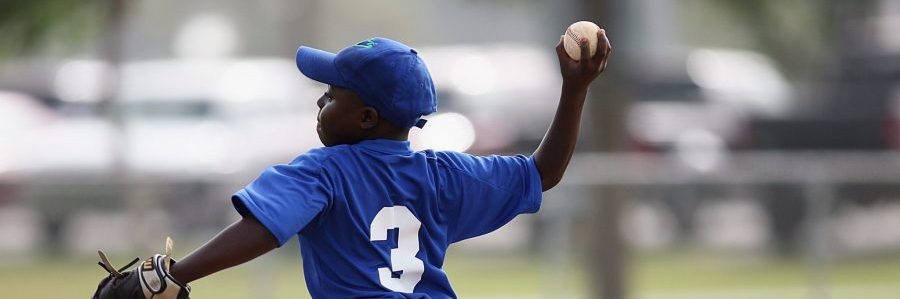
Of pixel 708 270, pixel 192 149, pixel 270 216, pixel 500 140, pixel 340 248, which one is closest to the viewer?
pixel 270 216

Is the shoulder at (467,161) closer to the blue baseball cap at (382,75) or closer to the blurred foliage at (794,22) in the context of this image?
the blue baseball cap at (382,75)

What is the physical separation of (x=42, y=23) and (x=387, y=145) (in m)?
5.54

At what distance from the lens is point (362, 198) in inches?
151

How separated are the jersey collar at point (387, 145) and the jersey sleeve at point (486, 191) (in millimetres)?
133

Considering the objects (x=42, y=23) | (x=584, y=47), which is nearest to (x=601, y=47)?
(x=584, y=47)

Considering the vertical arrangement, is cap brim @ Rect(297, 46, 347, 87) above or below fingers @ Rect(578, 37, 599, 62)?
below

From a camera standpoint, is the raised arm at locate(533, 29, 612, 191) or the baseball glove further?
the raised arm at locate(533, 29, 612, 191)

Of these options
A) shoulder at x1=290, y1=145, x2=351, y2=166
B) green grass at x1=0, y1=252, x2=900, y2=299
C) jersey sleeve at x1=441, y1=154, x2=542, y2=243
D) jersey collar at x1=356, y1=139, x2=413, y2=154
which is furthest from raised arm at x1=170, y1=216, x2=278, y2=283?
green grass at x1=0, y1=252, x2=900, y2=299

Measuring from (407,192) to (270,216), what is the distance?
1.44 feet

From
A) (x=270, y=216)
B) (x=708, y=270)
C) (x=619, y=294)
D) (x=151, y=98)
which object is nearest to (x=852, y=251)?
(x=708, y=270)

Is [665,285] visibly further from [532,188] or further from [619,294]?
[532,188]

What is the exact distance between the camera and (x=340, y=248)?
384 centimetres

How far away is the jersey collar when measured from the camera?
3.93 meters

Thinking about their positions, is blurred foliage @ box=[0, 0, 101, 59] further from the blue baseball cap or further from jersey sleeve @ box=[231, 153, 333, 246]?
jersey sleeve @ box=[231, 153, 333, 246]
